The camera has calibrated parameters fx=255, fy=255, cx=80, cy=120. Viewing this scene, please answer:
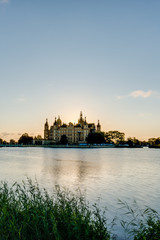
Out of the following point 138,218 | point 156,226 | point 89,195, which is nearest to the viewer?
point 156,226

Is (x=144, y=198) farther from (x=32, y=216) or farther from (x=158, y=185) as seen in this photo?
(x=32, y=216)

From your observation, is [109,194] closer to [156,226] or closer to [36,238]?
[156,226]

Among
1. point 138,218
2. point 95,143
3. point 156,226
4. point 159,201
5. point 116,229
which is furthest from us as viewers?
point 95,143

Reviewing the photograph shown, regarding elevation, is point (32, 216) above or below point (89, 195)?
above

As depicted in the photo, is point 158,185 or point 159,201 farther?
point 158,185

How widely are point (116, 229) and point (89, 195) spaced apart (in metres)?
6.19

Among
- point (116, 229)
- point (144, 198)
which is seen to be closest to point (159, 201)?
point (144, 198)

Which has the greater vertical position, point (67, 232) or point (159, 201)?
point (67, 232)

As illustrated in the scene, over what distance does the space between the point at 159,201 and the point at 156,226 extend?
7.95 metres

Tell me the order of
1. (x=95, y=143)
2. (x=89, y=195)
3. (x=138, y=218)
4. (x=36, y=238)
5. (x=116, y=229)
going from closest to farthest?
(x=36, y=238) < (x=116, y=229) < (x=138, y=218) < (x=89, y=195) < (x=95, y=143)

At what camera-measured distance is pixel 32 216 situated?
26.3 ft

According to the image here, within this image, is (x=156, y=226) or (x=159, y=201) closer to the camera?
(x=156, y=226)

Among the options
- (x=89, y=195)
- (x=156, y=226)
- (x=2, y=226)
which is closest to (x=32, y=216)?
(x=2, y=226)

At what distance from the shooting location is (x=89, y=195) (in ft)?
53.8
